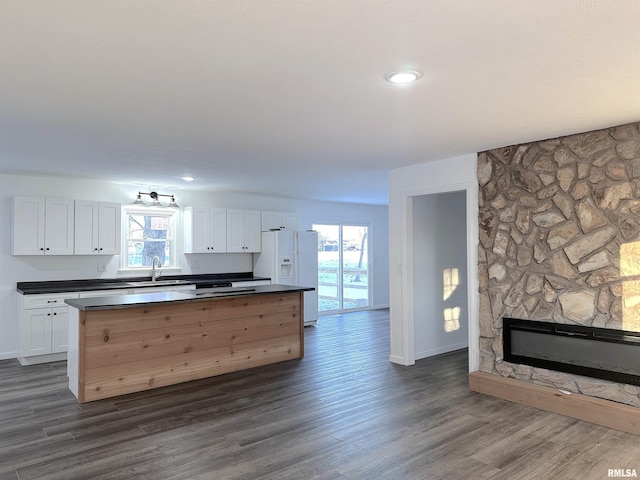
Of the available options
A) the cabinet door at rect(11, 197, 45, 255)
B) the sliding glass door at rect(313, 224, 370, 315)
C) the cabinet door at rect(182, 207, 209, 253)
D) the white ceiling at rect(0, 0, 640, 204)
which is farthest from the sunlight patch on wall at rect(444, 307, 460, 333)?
the cabinet door at rect(11, 197, 45, 255)

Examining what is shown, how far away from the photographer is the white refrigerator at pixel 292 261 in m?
7.65

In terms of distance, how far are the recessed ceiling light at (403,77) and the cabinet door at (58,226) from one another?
494cm

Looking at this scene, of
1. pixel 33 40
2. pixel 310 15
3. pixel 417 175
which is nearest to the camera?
pixel 310 15

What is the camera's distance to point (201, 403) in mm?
3984

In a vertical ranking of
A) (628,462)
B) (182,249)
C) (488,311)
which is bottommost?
(628,462)

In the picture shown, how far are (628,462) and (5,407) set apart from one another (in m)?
4.83

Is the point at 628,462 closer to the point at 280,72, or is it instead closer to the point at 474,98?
the point at 474,98

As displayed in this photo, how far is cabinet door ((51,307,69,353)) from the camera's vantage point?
17.9 ft

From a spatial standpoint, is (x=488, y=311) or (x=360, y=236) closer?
(x=488, y=311)

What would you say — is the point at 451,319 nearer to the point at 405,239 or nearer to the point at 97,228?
the point at 405,239

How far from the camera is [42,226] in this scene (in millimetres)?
5621

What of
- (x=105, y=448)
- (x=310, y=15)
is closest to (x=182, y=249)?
(x=105, y=448)

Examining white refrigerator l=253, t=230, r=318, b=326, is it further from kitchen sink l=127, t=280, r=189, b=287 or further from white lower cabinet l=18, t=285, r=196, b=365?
white lower cabinet l=18, t=285, r=196, b=365

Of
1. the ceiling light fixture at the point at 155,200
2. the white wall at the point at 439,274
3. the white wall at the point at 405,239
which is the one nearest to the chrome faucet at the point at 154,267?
the ceiling light fixture at the point at 155,200
